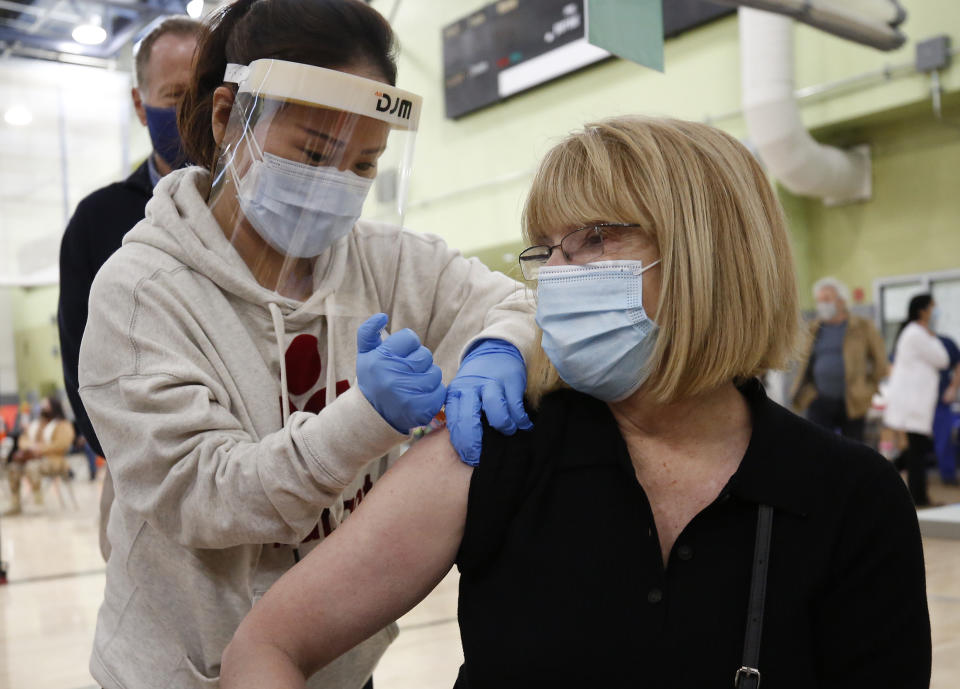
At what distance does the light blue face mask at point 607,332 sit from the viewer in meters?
1.16

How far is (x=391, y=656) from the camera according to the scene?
3.37 metres

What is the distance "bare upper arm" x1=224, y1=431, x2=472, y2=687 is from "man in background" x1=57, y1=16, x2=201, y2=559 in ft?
2.03

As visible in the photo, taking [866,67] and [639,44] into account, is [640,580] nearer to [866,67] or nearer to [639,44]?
[639,44]

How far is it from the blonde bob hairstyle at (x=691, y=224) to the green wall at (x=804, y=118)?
17.6 ft

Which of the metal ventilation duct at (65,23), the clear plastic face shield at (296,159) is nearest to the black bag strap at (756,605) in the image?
the clear plastic face shield at (296,159)

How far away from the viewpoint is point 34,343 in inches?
427

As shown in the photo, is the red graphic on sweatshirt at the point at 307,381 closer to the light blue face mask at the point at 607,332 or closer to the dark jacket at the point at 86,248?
the light blue face mask at the point at 607,332

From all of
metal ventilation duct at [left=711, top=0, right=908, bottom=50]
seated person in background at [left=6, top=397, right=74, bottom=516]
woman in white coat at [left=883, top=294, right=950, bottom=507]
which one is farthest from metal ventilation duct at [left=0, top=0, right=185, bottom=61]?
woman in white coat at [left=883, top=294, right=950, bottom=507]

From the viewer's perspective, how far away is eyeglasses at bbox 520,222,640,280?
115 centimetres

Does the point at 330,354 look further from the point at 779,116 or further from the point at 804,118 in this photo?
the point at 804,118

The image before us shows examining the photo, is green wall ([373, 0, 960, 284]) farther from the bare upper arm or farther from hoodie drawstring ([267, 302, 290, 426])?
the bare upper arm

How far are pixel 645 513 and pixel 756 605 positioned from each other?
0.52ft

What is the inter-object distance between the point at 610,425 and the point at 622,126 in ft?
1.23

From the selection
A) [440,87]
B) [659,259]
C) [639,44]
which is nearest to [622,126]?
[659,259]
